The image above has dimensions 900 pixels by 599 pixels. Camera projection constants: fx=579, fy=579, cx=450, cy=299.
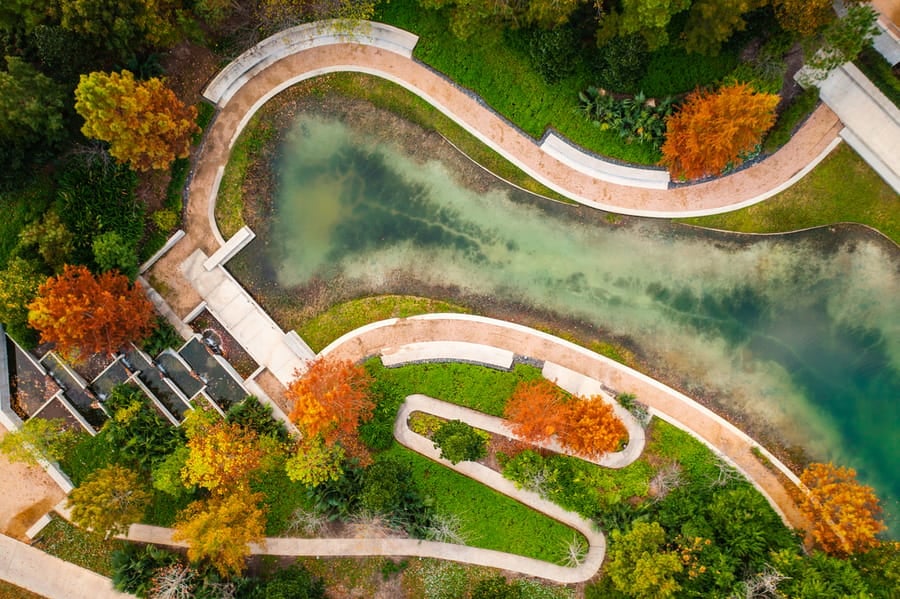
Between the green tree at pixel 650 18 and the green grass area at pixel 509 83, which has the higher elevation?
the green grass area at pixel 509 83

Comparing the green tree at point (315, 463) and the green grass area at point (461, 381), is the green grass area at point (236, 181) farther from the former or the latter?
the green tree at point (315, 463)

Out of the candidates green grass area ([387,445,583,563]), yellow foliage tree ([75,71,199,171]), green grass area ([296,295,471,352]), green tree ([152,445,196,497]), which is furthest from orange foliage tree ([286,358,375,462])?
yellow foliage tree ([75,71,199,171])

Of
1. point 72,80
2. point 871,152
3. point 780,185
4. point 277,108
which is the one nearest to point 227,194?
point 277,108

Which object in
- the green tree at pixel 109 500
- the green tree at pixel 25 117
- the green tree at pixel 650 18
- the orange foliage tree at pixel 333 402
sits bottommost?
the orange foliage tree at pixel 333 402

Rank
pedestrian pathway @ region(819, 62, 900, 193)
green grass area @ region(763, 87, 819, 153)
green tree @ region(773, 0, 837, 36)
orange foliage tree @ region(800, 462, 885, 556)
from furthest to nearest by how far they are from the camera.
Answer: green grass area @ region(763, 87, 819, 153), pedestrian pathway @ region(819, 62, 900, 193), orange foliage tree @ region(800, 462, 885, 556), green tree @ region(773, 0, 837, 36)

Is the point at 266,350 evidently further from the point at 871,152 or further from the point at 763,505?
the point at 871,152

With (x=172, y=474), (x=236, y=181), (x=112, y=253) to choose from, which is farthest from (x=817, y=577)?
(x=112, y=253)

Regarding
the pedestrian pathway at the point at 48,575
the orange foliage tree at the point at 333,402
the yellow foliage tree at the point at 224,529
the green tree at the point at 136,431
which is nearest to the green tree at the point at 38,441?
the green tree at the point at 136,431

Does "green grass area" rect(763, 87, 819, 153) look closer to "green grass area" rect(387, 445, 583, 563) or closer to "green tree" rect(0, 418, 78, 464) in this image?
"green grass area" rect(387, 445, 583, 563)
